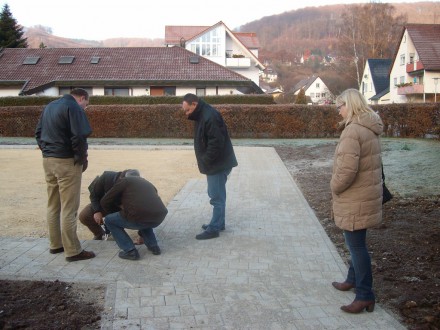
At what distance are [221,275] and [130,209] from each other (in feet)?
4.16

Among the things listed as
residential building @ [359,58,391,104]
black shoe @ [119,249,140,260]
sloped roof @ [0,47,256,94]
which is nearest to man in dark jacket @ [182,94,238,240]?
black shoe @ [119,249,140,260]

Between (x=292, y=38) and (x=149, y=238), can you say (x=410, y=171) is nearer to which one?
(x=149, y=238)

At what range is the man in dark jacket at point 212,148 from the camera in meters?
6.30

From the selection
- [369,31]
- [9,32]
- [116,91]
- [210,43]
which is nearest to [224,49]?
[210,43]

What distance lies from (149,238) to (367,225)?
2.69 metres

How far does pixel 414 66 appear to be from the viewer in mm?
51031

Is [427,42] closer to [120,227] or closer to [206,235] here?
[206,235]

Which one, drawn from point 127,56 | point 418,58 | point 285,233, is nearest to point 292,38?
point 418,58

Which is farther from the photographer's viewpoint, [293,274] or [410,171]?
[410,171]

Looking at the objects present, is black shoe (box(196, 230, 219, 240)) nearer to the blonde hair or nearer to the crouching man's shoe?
the crouching man's shoe

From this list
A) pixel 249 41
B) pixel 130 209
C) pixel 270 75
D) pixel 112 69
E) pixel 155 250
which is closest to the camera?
pixel 130 209

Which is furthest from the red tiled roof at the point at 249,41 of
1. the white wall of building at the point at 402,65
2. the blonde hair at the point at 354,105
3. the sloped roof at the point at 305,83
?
the blonde hair at the point at 354,105

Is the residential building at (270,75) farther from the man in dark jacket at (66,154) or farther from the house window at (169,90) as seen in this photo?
the man in dark jacket at (66,154)

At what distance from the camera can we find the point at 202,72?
3809 centimetres
